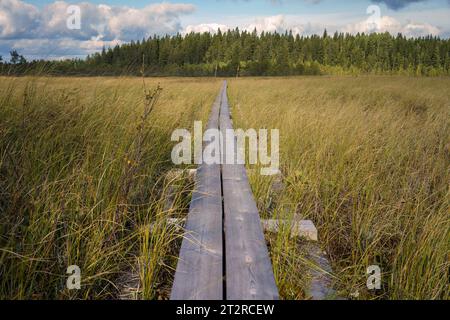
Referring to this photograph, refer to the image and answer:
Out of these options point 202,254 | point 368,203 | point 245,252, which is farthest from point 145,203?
point 368,203

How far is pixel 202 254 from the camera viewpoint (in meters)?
1.82

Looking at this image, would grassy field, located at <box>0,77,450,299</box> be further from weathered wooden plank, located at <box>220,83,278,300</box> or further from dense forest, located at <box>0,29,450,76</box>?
dense forest, located at <box>0,29,450,76</box>

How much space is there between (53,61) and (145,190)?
7.71 feet

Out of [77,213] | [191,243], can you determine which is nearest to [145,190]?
[77,213]

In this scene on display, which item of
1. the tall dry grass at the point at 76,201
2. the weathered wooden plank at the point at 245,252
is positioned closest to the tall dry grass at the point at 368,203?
the weathered wooden plank at the point at 245,252

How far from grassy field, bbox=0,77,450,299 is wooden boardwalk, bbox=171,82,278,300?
0.53 ft

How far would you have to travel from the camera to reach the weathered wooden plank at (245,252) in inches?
60.6

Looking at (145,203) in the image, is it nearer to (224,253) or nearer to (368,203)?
(224,253)

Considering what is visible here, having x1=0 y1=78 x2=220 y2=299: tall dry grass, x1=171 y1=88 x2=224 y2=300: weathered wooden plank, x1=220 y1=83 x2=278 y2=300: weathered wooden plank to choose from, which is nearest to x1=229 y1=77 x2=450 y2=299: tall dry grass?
x1=220 y1=83 x2=278 y2=300: weathered wooden plank

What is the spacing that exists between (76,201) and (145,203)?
622 mm

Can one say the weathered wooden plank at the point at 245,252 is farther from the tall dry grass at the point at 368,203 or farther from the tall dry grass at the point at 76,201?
the tall dry grass at the point at 76,201

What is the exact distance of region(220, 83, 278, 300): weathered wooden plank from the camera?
5.05 feet

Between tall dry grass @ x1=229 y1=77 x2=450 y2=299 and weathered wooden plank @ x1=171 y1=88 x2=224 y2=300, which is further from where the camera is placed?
tall dry grass @ x1=229 y1=77 x2=450 y2=299

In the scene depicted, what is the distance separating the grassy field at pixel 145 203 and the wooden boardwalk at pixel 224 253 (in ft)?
0.53
